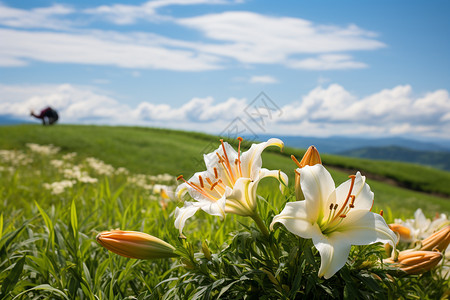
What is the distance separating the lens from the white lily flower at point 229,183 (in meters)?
1.29

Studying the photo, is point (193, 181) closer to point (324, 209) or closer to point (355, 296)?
point (324, 209)

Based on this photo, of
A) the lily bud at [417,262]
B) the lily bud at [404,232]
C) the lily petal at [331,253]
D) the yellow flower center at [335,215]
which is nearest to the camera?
the lily petal at [331,253]

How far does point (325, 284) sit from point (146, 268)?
1143 millimetres

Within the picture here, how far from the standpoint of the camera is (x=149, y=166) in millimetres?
14211

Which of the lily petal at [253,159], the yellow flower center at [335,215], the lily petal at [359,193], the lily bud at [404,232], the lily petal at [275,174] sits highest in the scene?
the lily petal at [253,159]

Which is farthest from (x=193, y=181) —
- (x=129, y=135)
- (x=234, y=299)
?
(x=129, y=135)

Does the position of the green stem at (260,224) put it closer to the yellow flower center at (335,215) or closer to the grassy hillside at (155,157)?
the yellow flower center at (335,215)

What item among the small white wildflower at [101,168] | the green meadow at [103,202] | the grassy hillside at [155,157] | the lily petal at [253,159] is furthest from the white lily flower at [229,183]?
the grassy hillside at [155,157]

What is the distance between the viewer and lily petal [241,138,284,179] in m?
1.38

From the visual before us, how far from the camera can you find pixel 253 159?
1.39 metres

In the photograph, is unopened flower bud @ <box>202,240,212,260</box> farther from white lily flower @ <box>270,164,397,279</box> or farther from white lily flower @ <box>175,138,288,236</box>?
white lily flower @ <box>270,164,397,279</box>

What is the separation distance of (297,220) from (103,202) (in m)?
2.67

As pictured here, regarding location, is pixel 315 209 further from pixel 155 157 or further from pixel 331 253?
pixel 155 157

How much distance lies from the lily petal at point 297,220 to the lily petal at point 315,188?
0.10 feet
